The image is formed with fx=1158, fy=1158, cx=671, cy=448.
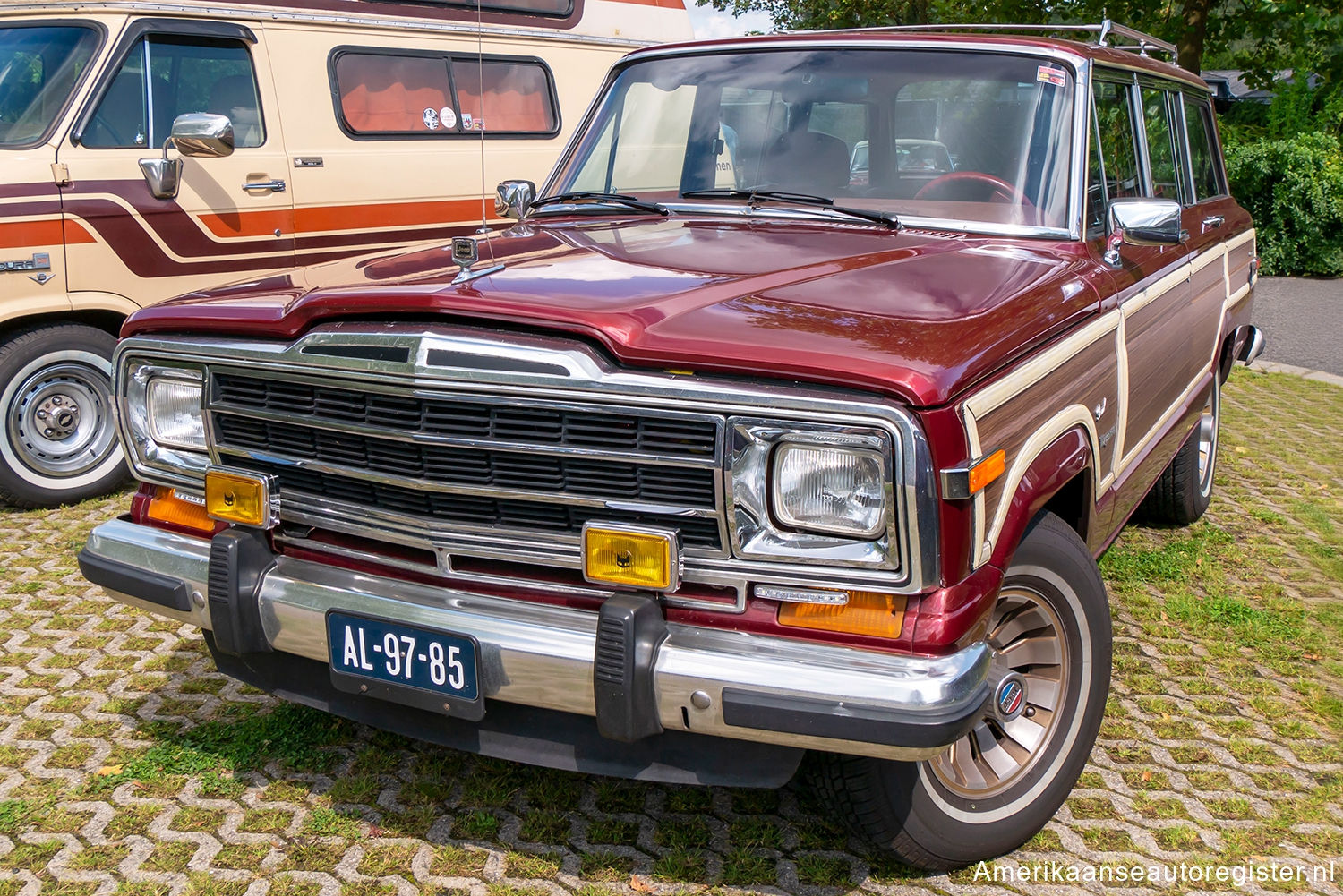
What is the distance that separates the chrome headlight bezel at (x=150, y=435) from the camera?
308 centimetres

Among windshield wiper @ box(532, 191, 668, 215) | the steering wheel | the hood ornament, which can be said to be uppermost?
the steering wheel

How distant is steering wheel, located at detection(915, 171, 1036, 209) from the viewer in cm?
345

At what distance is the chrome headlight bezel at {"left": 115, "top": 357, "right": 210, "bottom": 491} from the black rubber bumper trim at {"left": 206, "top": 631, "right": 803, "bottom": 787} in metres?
0.55

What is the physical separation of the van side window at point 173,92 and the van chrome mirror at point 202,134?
334mm

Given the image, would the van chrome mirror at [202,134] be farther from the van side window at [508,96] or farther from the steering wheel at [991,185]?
the steering wheel at [991,185]

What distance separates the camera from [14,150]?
5.65 metres

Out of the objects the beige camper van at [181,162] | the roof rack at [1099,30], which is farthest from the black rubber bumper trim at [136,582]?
the roof rack at [1099,30]

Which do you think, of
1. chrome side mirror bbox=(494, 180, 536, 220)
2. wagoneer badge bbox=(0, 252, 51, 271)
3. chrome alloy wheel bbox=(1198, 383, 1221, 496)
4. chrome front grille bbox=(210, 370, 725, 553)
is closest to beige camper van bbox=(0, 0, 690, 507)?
wagoneer badge bbox=(0, 252, 51, 271)

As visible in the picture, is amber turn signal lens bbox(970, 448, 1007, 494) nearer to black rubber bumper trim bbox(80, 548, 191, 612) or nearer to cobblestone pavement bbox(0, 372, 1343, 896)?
cobblestone pavement bbox(0, 372, 1343, 896)

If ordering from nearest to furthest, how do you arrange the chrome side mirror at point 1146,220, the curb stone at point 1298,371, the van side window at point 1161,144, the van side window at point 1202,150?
the chrome side mirror at point 1146,220 → the van side window at point 1161,144 → the van side window at point 1202,150 → the curb stone at point 1298,371

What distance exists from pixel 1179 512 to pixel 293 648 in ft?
14.3

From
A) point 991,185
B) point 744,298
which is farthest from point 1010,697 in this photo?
point 991,185

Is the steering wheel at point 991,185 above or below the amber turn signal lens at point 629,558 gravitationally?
above

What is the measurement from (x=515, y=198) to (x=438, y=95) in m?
3.39
